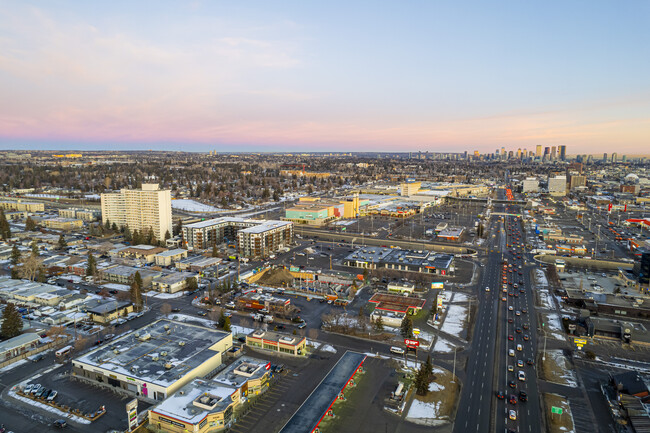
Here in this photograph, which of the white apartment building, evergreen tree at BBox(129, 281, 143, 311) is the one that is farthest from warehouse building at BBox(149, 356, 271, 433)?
the white apartment building

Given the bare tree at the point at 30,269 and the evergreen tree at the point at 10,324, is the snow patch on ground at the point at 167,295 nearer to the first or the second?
the evergreen tree at the point at 10,324

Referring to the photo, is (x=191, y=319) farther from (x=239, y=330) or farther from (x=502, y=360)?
(x=502, y=360)

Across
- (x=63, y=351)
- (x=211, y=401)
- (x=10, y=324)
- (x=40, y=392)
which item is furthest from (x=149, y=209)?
(x=211, y=401)

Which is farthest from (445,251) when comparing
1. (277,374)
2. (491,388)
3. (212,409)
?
(212,409)

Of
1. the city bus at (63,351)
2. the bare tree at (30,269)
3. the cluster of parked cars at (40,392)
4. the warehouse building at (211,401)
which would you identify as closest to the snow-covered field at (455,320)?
the warehouse building at (211,401)

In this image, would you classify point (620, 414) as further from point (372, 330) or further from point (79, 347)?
point (79, 347)

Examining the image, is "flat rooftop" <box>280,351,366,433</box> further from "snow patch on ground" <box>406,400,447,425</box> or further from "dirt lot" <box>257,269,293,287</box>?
A: "dirt lot" <box>257,269,293,287</box>
